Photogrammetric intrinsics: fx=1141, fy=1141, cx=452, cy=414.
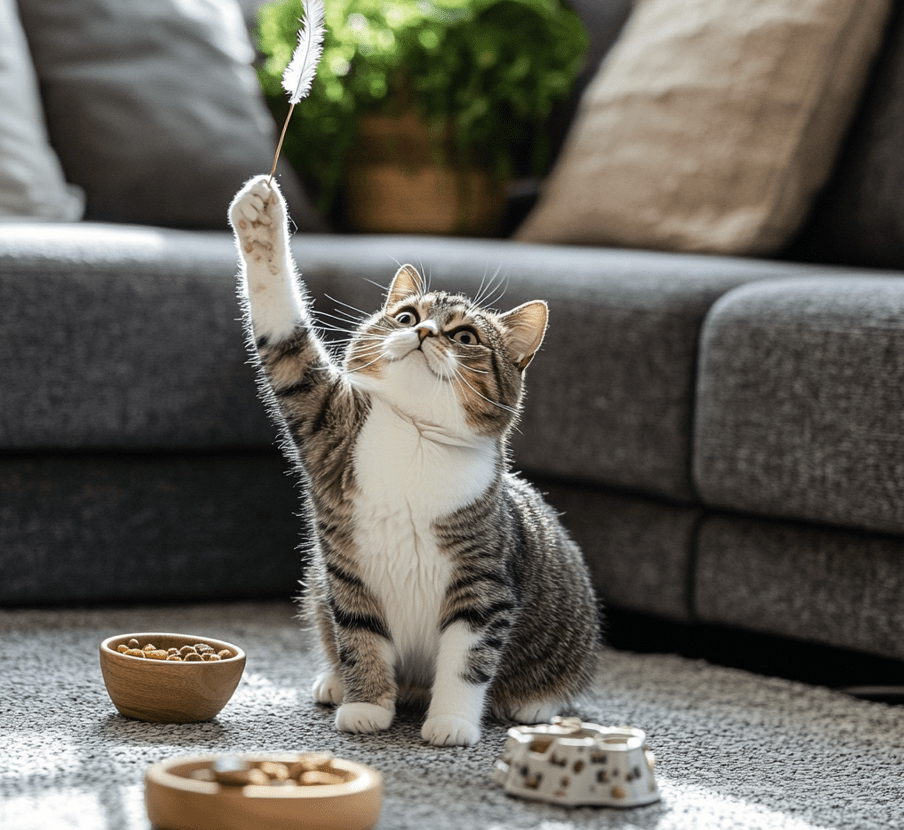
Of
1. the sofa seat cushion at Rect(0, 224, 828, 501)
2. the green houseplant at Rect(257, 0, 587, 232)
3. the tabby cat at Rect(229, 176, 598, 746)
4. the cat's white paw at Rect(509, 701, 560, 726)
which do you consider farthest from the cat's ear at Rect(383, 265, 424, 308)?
the green houseplant at Rect(257, 0, 587, 232)

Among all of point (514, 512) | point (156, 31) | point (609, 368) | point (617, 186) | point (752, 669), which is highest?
point (156, 31)

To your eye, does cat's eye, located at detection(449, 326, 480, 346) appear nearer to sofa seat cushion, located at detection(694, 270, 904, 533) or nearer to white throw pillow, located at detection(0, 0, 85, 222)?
sofa seat cushion, located at detection(694, 270, 904, 533)

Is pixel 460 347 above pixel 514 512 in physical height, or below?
above

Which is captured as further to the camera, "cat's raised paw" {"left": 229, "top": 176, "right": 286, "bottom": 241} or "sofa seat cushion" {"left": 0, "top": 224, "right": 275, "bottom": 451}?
"sofa seat cushion" {"left": 0, "top": 224, "right": 275, "bottom": 451}

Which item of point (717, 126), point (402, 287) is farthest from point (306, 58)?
point (717, 126)

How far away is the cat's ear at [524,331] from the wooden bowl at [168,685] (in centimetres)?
42

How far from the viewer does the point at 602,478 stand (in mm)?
1558

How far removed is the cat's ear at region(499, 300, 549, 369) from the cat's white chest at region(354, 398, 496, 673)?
114 mm

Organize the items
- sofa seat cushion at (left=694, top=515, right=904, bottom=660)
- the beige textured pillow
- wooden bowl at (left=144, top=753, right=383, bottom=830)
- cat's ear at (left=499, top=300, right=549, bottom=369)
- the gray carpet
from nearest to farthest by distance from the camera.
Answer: wooden bowl at (left=144, top=753, right=383, bottom=830)
the gray carpet
cat's ear at (left=499, top=300, right=549, bottom=369)
sofa seat cushion at (left=694, top=515, right=904, bottom=660)
the beige textured pillow

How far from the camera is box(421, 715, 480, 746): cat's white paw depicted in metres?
1.11

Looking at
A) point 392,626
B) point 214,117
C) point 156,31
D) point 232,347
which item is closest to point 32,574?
point 232,347

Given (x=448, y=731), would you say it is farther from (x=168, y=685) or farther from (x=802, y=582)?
(x=802, y=582)

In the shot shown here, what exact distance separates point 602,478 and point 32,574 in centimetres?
81

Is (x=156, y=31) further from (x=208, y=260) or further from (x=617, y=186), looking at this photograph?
(x=617, y=186)
